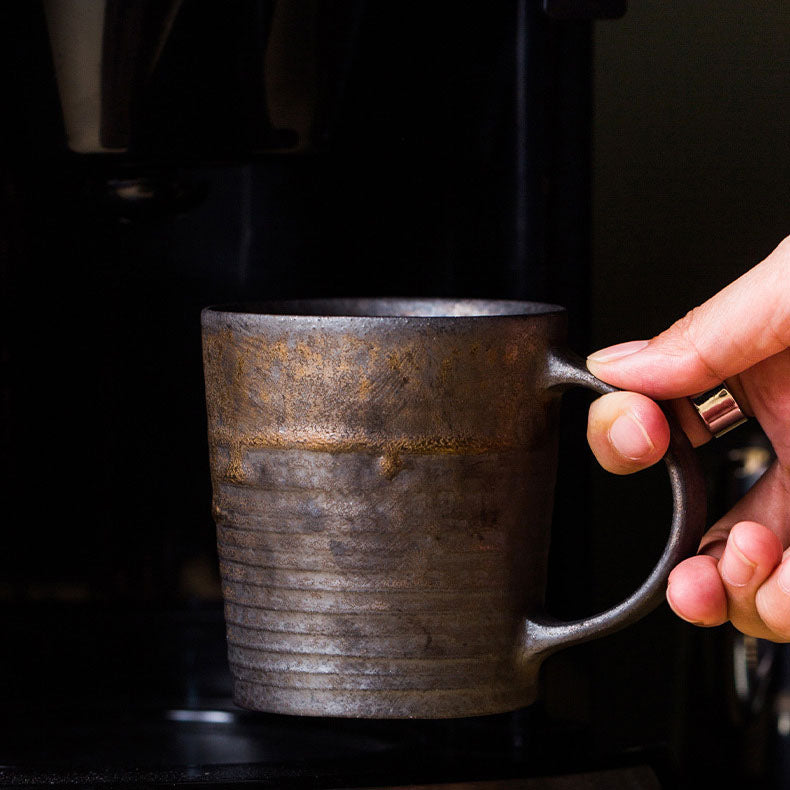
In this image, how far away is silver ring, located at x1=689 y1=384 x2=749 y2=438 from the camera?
0.45 metres

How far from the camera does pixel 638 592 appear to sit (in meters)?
0.40

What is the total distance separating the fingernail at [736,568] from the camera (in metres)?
0.46

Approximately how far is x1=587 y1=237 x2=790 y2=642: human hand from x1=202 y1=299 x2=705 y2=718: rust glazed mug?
16 mm

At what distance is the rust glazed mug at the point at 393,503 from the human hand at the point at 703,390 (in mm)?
16

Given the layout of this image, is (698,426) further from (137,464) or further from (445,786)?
(137,464)

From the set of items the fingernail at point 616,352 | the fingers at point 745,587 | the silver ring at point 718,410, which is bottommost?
the fingers at point 745,587

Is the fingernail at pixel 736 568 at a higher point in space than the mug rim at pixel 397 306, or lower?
lower

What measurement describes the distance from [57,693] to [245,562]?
18 centimetres

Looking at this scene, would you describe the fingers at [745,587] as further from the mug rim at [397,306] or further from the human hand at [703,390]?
the mug rim at [397,306]

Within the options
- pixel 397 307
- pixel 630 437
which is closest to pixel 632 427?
pixel 630 437

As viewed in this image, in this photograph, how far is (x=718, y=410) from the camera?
1.47 feet

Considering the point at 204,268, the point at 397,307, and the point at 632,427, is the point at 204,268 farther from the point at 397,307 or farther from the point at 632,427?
the point at 632,427

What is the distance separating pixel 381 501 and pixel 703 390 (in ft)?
0.46

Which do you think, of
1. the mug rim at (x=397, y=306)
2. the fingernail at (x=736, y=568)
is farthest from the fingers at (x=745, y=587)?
the mug rim at (x=397, y=306)
